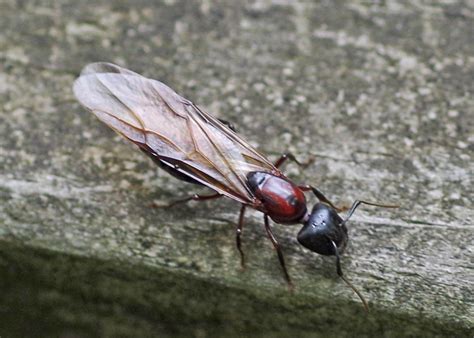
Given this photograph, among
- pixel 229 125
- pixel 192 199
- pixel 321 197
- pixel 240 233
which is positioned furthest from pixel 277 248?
pixel 229 125

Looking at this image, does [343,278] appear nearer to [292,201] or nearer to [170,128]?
[292,201]

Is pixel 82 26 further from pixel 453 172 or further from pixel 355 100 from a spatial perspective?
pixel 453 172

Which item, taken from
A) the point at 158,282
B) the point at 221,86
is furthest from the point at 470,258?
the point at 221,86

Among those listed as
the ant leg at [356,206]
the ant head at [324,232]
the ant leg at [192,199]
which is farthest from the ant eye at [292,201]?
the ant leg at [192,199]

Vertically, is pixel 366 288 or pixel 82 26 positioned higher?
pixel 82 26

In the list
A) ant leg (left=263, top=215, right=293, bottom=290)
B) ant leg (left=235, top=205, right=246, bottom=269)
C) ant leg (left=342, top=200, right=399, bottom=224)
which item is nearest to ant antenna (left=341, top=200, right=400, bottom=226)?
ant leg (left=342, top=200, right=399, bottom=224)
